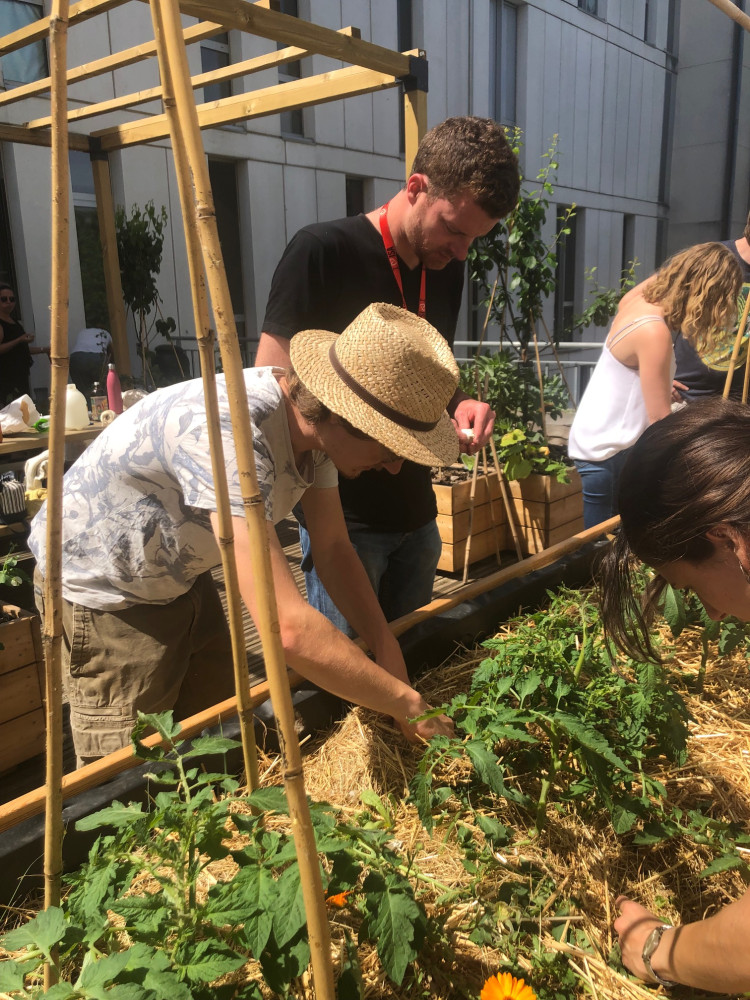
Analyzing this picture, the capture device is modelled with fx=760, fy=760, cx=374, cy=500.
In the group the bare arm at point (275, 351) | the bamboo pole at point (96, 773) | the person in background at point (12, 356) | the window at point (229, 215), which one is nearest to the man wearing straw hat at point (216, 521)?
the bamboo pole at point (96, 773)

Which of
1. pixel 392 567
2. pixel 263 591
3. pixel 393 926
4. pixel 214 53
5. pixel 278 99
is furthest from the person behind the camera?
pixel 214 53

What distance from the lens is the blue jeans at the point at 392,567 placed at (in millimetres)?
Result: 2027

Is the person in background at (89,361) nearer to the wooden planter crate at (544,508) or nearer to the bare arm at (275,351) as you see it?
the wooden planter crate at (544,508)

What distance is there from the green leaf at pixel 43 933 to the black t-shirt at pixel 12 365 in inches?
196

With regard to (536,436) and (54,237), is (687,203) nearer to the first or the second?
(536,436)

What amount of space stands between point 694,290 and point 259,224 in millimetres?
6434

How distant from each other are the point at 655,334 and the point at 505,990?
198 cm

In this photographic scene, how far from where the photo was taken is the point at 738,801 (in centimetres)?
143

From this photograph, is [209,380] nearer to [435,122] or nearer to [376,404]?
[376,404]

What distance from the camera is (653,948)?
1.04 meters

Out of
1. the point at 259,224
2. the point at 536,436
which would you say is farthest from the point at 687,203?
the point at 536,436

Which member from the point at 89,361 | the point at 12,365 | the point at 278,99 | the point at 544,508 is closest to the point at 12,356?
the point at 12,365

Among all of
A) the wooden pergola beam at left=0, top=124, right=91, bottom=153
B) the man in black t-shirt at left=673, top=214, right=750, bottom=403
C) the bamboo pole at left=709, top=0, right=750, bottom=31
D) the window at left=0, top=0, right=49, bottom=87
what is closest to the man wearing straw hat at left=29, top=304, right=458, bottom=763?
the bamboo pole at left=709, top=0, right=750, bottom=31

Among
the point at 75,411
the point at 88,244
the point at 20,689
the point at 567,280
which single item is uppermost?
the point at 88,244
